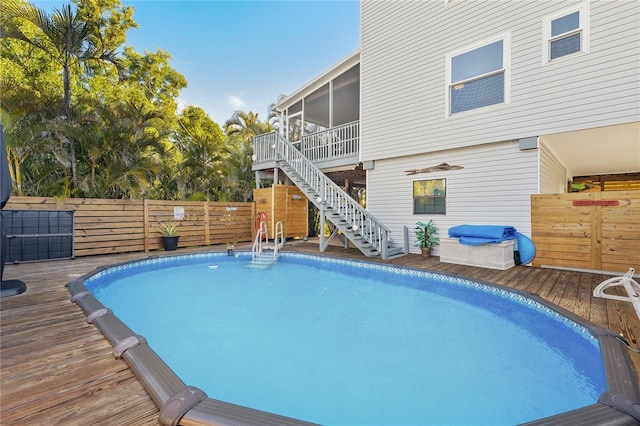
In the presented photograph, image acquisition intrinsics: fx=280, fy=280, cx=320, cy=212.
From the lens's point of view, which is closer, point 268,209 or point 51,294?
point 51,294

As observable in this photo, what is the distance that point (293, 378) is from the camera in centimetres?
277

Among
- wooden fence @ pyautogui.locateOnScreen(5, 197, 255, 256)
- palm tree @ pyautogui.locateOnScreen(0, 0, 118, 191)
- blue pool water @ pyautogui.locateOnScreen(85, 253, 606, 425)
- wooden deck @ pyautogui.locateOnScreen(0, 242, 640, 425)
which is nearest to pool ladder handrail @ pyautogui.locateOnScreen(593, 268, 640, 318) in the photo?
wooden deck @ pyautogui.locateOnScreen(0, 242, 640, 425)

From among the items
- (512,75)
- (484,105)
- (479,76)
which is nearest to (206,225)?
(484,105)

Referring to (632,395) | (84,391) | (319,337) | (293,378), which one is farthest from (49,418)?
(632,395)

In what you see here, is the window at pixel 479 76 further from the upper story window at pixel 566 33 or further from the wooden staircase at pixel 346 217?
the wooden staircase at pixel 346 217

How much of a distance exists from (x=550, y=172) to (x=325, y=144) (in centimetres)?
687

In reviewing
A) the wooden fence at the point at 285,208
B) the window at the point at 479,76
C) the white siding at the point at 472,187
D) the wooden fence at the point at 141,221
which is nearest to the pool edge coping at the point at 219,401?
the white siding at the point at 472,187

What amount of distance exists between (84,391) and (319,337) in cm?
244

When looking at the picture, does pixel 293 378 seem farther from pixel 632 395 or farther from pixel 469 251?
pixel 469 251

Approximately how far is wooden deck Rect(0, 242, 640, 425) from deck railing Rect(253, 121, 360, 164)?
6659 mm

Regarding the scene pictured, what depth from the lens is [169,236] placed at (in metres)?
8.81

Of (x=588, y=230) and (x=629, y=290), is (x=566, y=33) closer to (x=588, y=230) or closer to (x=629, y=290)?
(x=588, y=230)

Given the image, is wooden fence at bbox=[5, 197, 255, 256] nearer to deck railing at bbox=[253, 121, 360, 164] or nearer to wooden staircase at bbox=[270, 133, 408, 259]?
deck railing at bbox=[253, 121, 360, 164]

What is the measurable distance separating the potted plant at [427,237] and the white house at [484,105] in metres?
0.23
